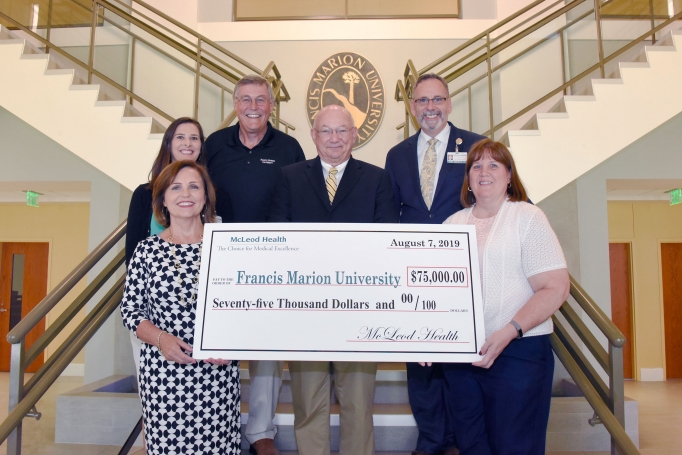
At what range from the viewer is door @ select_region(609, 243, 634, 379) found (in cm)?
840

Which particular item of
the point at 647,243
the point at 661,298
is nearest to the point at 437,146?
the point at 647,243

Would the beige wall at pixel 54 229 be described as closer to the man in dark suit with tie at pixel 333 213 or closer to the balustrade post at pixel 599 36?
the man in dark suit with tie at pixel 333 213

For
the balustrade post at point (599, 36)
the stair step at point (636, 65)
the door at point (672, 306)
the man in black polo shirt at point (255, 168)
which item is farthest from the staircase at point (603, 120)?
the door at point (672, 306)

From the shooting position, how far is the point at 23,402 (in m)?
2.02

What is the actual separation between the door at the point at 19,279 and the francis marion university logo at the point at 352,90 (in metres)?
6.35

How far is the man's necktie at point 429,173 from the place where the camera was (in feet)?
7.92

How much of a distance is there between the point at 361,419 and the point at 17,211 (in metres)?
9.50

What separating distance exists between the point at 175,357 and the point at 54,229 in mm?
8866

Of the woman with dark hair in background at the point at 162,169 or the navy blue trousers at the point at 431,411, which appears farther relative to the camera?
the navy blue trousers at the point at 431,411

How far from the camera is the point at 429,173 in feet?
8.11

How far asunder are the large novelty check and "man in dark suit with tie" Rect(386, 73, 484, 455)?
573 millimetres

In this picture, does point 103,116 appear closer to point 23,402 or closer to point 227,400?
point 23,402

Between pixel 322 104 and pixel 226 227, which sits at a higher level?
pixel 322 104

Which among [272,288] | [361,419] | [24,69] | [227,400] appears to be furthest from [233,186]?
[24,69]
